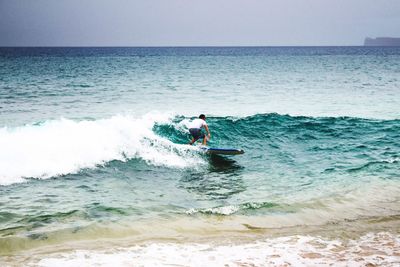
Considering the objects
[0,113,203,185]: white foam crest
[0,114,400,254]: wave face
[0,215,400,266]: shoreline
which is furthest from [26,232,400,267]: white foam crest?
[0,113,203,185]: white foam crest

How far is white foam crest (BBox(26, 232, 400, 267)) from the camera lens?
6031 mm

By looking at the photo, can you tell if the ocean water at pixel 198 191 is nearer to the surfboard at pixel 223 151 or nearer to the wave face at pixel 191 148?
the wave face at pixel 191 148

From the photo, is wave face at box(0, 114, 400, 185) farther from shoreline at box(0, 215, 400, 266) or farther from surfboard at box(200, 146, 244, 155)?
shoreline at box(0, 215, 400, 266)

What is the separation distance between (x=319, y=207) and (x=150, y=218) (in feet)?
12.8

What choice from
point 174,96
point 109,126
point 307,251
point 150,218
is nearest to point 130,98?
point 174,96

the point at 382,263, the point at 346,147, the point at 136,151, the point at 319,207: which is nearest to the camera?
the point at 382,263

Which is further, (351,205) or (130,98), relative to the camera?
(130,98)

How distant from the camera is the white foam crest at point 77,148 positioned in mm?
11531

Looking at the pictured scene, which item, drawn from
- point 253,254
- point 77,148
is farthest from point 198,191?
point 77,148

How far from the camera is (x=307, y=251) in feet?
21.2

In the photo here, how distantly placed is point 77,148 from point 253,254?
8.73 metres

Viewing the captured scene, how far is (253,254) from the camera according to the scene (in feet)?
20.7

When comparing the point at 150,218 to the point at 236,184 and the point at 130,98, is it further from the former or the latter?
the point at 130,98

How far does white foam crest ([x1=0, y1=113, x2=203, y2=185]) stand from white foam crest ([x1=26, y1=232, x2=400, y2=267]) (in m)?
5.41
